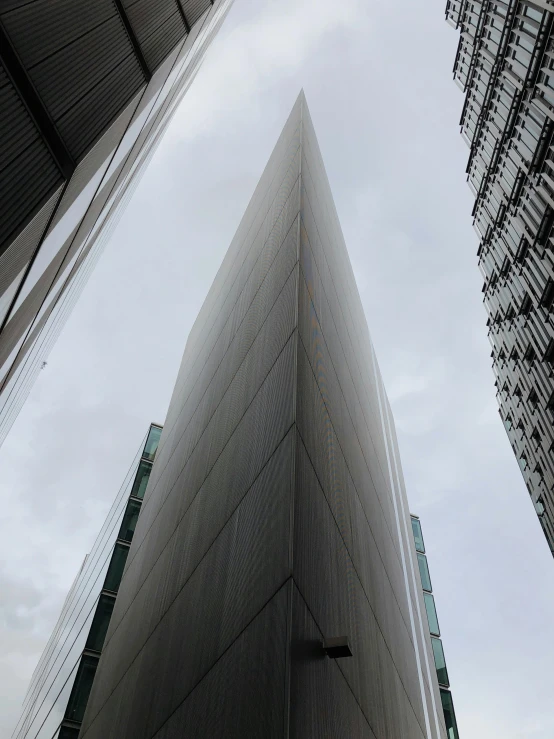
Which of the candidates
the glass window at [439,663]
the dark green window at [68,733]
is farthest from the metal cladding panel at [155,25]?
the glass window at [439,663]

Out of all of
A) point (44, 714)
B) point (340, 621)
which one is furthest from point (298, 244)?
point (44, 714)

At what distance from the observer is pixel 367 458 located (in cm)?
1427

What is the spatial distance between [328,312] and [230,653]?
28.4 feet

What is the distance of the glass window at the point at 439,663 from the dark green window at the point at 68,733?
13190 millimetres

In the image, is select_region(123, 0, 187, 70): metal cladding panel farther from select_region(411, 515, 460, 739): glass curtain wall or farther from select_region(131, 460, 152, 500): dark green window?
select_region(411, 515, 460, 739): glass curtain wall

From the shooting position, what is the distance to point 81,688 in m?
14.6

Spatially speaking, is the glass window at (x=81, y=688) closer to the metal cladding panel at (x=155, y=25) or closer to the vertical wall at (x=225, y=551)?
the vertical wall at (x=225, y=551)

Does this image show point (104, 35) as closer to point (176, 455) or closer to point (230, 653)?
point (230, 653)

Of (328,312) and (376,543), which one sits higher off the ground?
(328,312)

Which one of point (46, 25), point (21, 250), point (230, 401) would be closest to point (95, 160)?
point (46, 25)

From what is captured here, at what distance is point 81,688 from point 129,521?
20.1ft

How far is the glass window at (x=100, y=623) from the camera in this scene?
15727mm

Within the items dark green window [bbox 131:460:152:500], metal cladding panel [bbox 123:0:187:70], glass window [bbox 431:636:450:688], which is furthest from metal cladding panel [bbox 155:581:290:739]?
glass window [bbox 431:636:450:688]

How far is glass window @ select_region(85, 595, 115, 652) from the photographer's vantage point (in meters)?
15.7
